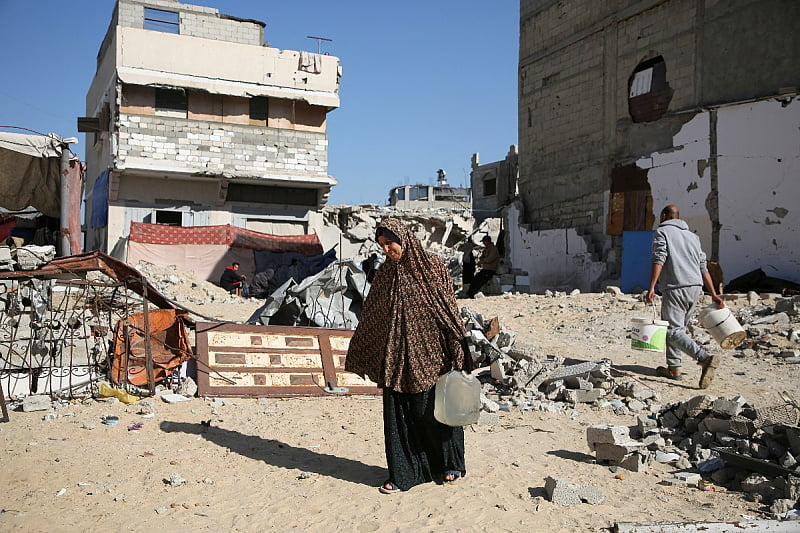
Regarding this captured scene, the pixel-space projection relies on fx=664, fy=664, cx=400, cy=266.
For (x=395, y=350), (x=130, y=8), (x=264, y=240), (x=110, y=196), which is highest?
(x=130, y=8)

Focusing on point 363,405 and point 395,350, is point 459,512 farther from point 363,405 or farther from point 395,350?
point 363,405

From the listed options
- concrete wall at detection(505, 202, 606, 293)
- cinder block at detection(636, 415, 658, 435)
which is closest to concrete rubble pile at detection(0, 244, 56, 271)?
cinder block at detection(636, 415, 658, 435)

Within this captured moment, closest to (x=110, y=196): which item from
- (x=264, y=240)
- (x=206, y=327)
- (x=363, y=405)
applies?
(x=264, y=240)

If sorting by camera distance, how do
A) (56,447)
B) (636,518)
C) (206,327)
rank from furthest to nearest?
(206,327) → (56,447) → (636,518)

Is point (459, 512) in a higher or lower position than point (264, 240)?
lower

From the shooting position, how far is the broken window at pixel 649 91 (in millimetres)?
13652

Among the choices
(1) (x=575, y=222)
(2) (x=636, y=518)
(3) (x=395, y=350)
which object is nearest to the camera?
(2) (x=636, y=518)

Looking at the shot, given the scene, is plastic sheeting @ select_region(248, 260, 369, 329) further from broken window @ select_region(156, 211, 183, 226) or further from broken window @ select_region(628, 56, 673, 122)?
broken window @ select_region(156, 211, 183, 226)

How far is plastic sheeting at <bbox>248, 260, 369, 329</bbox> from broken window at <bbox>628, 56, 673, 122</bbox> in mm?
8216

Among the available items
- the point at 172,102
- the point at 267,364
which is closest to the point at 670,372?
the point at 267,364

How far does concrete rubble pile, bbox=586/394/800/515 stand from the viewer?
3.46 metres

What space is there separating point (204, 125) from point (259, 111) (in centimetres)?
184

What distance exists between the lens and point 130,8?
19094mm

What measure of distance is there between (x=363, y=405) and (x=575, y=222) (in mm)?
11320
